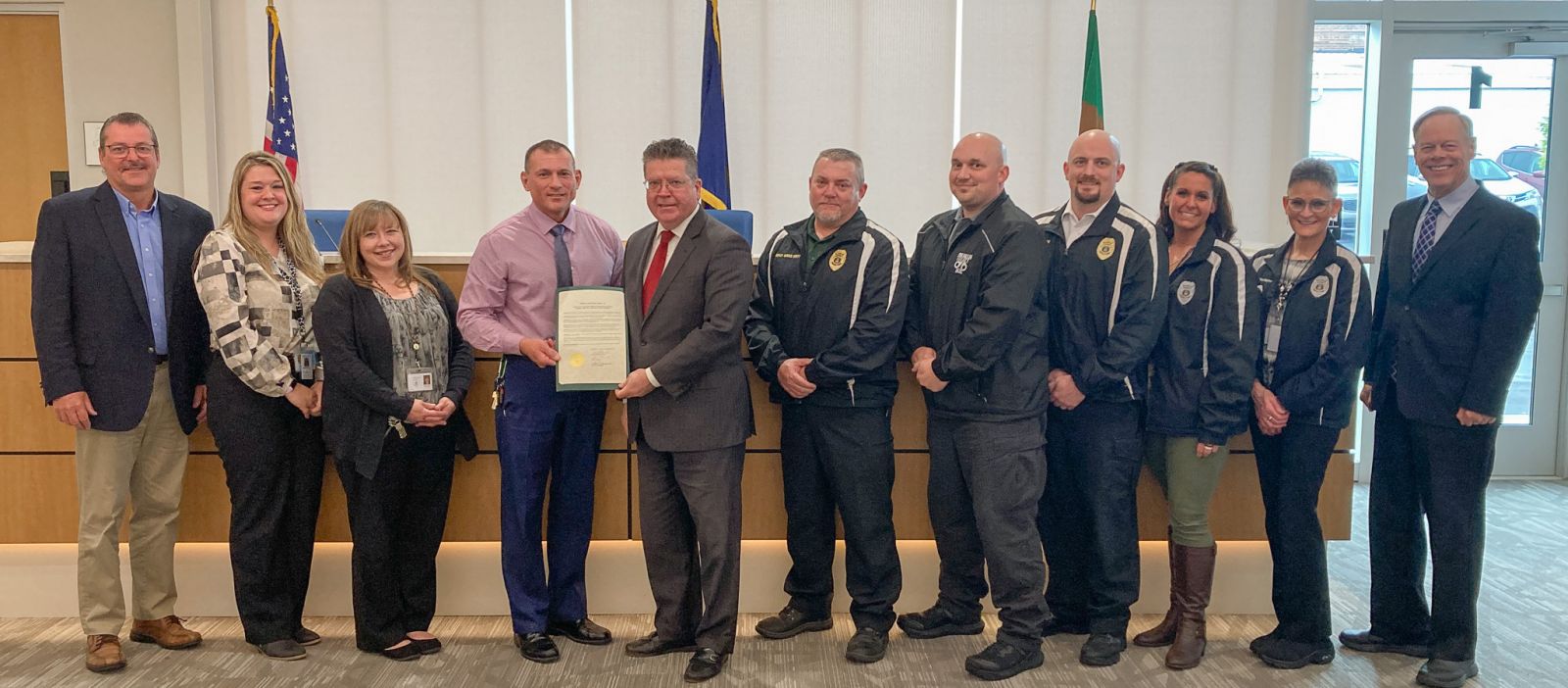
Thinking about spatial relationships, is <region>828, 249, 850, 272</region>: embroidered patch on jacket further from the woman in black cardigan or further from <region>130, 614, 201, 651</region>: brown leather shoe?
<region>130, 614, 201, 651</region>: brown leather shoe

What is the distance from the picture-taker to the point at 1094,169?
2973 mm

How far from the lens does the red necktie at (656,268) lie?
297 cm

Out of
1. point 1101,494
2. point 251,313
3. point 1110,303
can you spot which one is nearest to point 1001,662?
point 1101,494

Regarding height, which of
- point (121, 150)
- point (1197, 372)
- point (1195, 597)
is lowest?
point (1195, 597)

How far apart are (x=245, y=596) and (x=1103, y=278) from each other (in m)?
2.91

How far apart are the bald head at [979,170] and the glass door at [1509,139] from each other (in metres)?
3.93

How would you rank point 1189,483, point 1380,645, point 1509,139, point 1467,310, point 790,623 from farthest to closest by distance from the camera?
point 1509,139
point 790,623
point 1380,645
point 1189,483
point 1467,310

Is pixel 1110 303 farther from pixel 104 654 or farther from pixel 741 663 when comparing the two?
pixel 104 654

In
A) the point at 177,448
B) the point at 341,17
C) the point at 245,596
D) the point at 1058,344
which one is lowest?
the point at 245,596

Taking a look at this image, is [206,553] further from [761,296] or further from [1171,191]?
[1171,191]

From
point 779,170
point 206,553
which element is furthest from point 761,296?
point 779,170

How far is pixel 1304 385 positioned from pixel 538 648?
2552 millimetres

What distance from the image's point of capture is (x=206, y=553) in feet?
11.2

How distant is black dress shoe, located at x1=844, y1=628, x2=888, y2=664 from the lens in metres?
3.04
